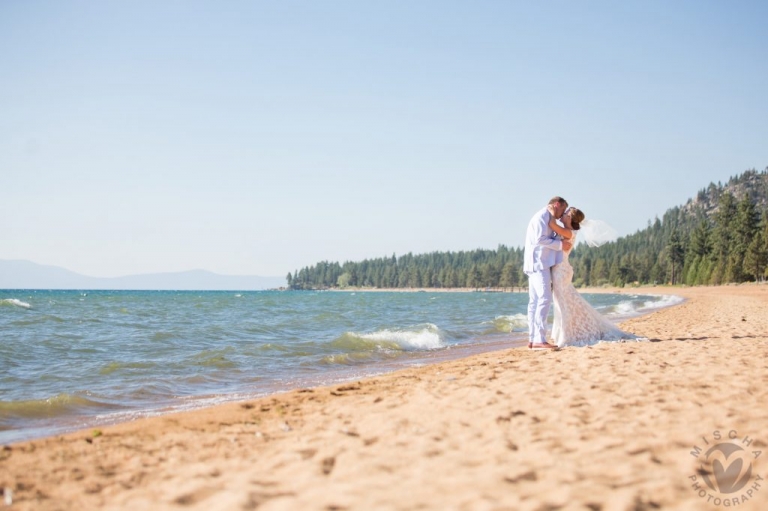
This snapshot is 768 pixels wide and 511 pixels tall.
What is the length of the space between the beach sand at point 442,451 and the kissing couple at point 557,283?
341cm

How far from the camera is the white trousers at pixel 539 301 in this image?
387 inches

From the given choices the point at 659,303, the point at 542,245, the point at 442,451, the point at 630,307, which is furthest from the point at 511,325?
the point at 659,303

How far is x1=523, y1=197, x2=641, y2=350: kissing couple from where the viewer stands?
9.91 m

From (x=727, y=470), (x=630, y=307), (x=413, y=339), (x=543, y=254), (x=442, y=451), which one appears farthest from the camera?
(x=630, y=307)

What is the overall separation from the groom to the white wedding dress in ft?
0.67

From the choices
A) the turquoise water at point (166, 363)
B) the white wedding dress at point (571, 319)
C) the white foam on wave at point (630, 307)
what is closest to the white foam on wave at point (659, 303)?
the white foam on wave at point (630, 307)

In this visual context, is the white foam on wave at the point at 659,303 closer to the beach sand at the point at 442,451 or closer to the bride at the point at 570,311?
the bride at the point at 570,311

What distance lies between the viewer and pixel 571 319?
10219 mm

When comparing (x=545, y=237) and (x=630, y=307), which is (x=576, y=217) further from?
(x=630, y=307)

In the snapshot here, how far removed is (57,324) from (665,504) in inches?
905

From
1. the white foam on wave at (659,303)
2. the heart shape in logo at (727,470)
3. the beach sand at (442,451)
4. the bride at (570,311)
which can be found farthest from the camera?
the white foam on wave at (659,303)

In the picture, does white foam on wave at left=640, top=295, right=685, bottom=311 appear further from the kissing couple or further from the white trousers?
the white trousers

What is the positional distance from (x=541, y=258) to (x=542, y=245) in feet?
0.78

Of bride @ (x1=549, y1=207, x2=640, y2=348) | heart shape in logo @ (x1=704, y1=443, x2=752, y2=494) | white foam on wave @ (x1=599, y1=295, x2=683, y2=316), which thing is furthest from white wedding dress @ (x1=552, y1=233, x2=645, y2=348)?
white foam on wave @ (x1=599, y1=295, x2=683, y2=316)
